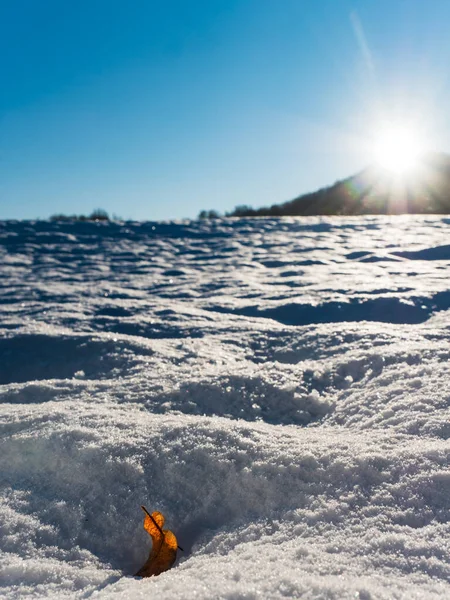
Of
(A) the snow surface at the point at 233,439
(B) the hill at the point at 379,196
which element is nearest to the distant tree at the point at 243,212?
(B) the hill at the point at 379,196

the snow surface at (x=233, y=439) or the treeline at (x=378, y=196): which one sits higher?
the treeline at (x=378, y=196)

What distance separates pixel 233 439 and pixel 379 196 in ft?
39.8

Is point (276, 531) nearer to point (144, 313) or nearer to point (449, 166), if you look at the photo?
point (144, 313)

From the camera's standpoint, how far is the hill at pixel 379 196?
11047mm

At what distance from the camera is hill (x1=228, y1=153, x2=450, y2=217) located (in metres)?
11.0

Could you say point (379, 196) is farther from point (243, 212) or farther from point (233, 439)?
point (233, 439)

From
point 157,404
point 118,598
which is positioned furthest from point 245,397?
point 118,598

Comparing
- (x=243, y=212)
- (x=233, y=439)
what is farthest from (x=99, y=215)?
(x=233, y=439)

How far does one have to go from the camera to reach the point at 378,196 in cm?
1265

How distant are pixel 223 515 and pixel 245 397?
0.78m

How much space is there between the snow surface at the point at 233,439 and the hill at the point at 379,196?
7555 mm

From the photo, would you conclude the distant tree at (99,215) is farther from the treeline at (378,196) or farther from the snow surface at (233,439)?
the snow surface at (233,439)

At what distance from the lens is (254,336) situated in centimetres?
287

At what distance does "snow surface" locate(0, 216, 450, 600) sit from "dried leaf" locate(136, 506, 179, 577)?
Result: 40 mm
